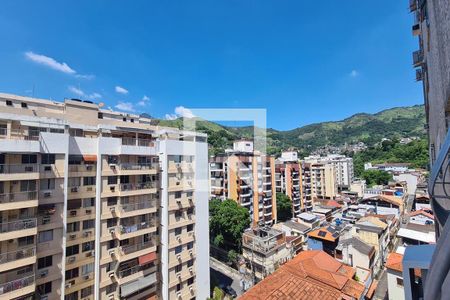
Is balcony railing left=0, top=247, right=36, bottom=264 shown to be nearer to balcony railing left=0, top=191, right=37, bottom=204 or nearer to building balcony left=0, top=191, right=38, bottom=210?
building balcony left=0, top=191, right=38, bottom=210

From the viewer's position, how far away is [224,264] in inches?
808

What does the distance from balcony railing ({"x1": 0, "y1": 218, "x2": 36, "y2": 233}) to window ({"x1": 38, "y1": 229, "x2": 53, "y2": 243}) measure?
2.49ft

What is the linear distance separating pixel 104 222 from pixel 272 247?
1241 centimetres

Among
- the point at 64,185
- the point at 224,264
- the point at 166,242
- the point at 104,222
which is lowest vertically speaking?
the point at 224,264

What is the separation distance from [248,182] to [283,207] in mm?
7361

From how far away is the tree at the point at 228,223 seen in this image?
20906mm

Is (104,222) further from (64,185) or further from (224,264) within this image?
(224,264)

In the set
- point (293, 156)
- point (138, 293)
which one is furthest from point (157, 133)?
point (293, 156)

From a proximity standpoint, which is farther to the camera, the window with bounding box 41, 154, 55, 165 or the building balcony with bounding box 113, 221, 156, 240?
the building balcony with bounding box 113, 221, 156, 240

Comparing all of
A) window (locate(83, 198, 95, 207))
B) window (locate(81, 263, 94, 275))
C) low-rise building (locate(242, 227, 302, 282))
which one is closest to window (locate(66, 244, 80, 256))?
window (locate(81, 263, 94, 275))

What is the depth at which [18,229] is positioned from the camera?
8.29 meters

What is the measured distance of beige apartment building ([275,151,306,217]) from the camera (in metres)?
32.5

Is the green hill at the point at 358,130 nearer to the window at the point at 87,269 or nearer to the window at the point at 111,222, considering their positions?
the window at the point at 111,222

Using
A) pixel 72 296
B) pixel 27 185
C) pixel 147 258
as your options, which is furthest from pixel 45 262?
pixel 147 258
